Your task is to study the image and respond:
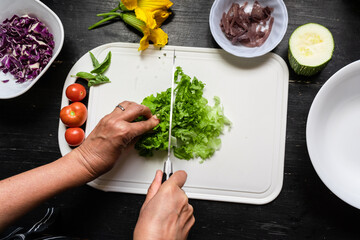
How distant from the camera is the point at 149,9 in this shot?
5.71ft

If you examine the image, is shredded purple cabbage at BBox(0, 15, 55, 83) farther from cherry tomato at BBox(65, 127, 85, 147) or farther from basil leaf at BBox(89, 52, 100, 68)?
cherry tomato at BBox(65, 127, 85, 147)

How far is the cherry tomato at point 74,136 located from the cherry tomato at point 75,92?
18cm

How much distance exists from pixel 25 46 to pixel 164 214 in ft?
4.42

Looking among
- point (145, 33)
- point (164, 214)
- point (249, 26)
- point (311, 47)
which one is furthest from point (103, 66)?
point (311, 47)

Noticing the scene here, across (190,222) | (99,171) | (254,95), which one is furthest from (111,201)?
(254,95)

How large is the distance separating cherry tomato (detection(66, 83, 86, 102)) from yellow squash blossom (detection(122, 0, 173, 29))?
553 mm

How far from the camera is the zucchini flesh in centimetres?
164

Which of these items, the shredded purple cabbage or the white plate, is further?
the shredded purple cabbage

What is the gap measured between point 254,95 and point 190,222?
0.87 metres

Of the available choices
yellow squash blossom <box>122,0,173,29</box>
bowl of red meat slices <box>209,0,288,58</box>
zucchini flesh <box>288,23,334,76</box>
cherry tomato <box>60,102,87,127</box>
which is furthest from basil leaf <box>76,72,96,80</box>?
zucchini flesh <box>288,23,334,76</box>

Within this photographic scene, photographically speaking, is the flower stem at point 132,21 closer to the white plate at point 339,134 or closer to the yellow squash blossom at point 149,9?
the yellow squash blossom at point 149,9

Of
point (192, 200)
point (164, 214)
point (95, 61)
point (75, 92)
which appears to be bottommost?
point (192, 200)

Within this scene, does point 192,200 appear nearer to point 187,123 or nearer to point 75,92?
point 187,123

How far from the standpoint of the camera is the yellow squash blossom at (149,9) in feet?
5.56
